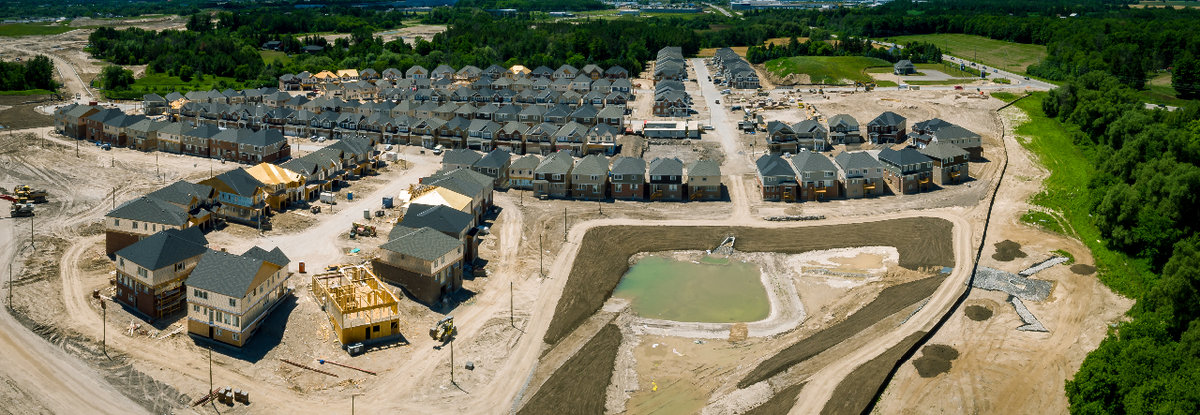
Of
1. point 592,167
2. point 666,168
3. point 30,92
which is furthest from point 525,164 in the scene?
point 30,92

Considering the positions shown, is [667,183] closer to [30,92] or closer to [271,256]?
[271,256]

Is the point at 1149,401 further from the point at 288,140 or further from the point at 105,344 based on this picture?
the point at 288,140

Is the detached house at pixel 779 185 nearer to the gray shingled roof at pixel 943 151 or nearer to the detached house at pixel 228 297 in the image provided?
the gray shingled roof at pixel 943 151

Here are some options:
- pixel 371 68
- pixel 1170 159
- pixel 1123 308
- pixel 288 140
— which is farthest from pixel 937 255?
pixel 371 68

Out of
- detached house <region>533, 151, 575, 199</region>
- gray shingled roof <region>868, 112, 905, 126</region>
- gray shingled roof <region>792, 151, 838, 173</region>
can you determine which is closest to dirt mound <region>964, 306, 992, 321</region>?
gray shingled roof <region>792, 151, 838, 173</region>

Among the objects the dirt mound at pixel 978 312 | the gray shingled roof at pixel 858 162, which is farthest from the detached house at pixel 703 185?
the dirt mound at pixel 978 312

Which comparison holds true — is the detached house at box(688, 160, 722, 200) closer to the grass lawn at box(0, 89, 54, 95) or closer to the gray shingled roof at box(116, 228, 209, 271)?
the gray shingled roof at box(116, 228, 209, 271)
